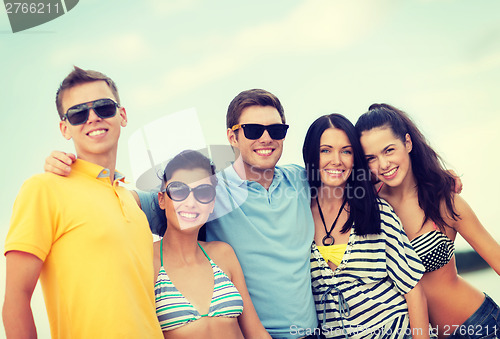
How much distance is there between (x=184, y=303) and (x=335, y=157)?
153cm

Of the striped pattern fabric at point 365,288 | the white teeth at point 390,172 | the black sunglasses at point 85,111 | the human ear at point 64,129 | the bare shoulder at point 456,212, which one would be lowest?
the striped pattern fabric at point 365,288

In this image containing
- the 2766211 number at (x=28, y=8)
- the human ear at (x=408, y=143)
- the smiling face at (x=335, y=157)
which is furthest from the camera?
the 2766211 number at (x=28, y=8)

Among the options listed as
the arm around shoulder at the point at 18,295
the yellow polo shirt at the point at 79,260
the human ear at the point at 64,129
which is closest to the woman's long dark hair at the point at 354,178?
the yellow polo shirt at the point at 79,260

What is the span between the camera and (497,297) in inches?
366

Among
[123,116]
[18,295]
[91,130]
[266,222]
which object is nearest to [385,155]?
[266,222]

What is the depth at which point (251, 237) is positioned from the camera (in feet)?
10.2

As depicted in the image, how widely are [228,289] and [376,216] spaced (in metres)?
1.24

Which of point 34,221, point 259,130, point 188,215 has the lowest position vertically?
point 188,215

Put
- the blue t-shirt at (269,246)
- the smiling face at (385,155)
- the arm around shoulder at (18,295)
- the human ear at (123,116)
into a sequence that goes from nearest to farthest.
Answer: the arm around shoulder at (18,295)
the human ear at (123,116)
the blue t-shirt at (269,246)
the smiling face at (385,155)

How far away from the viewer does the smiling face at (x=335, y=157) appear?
10.9 ft

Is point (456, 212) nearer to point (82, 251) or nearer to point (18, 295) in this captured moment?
point (82, 251)

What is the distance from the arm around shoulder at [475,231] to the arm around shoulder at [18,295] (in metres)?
3.03

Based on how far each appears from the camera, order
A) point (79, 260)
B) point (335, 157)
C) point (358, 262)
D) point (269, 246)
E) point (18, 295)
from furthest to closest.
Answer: point (335, 157) < point (358, 262) < point (269, 246) < point (79, 260) < point (18, 295)

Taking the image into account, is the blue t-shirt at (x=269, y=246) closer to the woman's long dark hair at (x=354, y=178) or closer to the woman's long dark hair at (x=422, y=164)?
the woman's long dark hair at (x=354, y=178)
